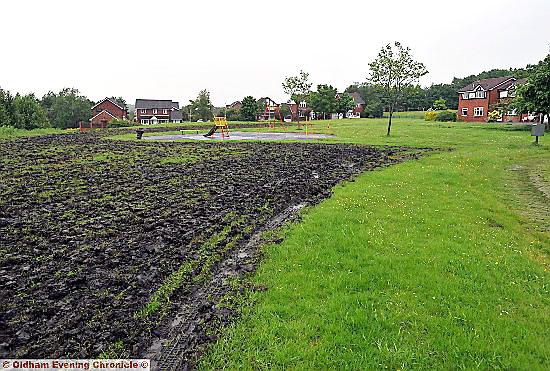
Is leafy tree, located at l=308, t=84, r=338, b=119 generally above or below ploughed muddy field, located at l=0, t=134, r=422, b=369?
above

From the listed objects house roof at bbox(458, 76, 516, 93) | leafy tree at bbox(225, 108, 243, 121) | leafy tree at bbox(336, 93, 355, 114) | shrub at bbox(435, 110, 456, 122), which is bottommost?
shrub at bbox(435, 110, 456, 122)

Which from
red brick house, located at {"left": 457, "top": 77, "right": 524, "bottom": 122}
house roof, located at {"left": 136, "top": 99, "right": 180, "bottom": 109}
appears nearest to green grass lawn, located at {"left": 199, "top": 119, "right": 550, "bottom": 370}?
red brick house, located at {"left": 457, "top": 77, "right": 524, "bottom": 122}

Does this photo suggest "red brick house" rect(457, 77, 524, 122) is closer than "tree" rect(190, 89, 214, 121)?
Yes

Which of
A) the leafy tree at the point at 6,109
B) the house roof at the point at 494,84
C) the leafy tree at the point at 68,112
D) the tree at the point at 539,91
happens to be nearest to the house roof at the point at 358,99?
the house roof at the point at 494,84

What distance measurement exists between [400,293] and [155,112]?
4031 inches

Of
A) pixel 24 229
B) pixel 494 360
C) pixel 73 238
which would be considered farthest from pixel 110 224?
pixel 494 360

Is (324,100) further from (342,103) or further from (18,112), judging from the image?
(18,112)

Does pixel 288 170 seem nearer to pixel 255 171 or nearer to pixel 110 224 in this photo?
pixel 255 171

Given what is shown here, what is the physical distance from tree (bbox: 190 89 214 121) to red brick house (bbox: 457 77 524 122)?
49.8 meters

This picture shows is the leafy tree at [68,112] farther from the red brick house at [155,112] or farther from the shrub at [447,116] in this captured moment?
the shrub at [447,116]

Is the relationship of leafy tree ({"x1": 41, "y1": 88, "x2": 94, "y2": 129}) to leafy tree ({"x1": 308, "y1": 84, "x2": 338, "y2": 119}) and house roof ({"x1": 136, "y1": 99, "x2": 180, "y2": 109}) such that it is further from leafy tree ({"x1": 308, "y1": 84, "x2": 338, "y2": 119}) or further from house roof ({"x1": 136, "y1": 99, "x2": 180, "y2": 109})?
leafy tree ({"x1": 308, "y1": 84, "x2": 338, "y2": 119})

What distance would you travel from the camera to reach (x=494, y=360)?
13.8 feet

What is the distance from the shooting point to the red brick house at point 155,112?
98375 mm

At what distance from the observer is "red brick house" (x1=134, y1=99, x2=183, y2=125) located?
98375 mm
